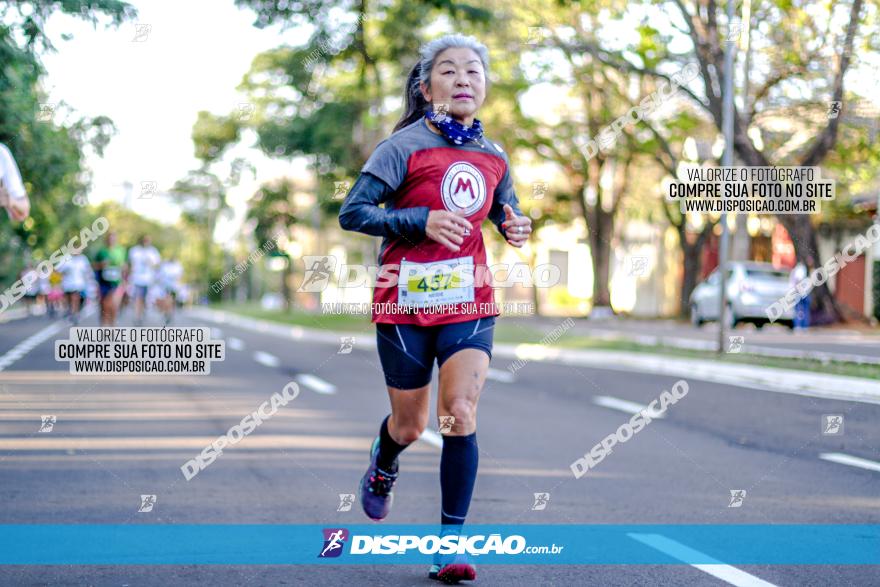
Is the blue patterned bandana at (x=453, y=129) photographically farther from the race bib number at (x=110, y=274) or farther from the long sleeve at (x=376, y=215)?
the race bib number at (x=110, y=274)

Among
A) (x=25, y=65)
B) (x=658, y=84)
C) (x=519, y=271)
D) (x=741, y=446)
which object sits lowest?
(x=741, y=446)

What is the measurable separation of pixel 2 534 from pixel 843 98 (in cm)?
1931

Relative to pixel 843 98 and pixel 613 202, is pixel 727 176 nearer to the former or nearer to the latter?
pixel 843 98

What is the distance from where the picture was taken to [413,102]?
4570mm

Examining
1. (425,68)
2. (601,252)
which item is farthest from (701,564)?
(601,252)

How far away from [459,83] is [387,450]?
1.42 metres

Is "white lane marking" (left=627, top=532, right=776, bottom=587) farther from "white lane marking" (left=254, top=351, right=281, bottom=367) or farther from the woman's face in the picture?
"white lane marking" (left=254, top=351, right=281, bottom=367)

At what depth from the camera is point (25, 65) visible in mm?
13617

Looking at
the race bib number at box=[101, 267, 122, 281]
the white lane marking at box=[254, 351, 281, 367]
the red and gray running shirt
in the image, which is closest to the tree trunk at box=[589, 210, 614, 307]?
the white lane marking at box=[254, 351, 281, 367]

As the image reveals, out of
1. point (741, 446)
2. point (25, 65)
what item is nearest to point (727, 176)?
point (741, 446)

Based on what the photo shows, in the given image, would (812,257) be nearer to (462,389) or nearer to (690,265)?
(690,265)

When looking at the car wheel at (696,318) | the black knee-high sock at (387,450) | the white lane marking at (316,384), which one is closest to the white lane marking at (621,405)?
the white lane marking at (316,384)

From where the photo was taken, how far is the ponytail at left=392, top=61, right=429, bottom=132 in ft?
14.9

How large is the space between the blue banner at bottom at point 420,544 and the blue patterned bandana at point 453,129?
1.48m
